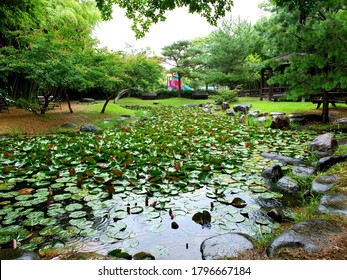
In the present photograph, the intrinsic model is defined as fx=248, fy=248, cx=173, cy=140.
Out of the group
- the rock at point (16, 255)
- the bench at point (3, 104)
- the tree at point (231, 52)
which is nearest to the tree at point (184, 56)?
the tree at point (231, 52)

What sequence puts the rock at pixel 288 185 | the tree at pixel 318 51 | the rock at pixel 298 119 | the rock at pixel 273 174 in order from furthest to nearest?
the rock at pixel 298 119 < the tree at pixel 318 51 < the rock at pixel 273 174 < the rock at pixel 288 185

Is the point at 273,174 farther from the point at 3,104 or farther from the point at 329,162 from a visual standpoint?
the point at 3,104

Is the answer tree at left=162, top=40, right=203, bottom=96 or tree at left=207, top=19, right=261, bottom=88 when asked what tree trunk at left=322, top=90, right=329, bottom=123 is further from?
tree at left=162, top=40, right=203, bottom=96

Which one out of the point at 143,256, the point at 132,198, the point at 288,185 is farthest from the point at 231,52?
→ the point at 143,256

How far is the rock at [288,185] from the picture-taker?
311 centimetres

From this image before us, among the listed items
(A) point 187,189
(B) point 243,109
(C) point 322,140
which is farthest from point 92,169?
(B) point 243,109

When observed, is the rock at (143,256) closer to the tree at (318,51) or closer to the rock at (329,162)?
the rock at (329,162)

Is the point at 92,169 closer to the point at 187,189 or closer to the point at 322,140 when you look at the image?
the point at 187,189

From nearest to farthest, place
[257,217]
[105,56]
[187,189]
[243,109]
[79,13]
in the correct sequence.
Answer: [257,217] → [187,189] → [105,56] → [243,109] → [79,13]

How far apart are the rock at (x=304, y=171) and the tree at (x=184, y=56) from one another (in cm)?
2225

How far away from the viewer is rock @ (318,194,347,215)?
2174 millimetres

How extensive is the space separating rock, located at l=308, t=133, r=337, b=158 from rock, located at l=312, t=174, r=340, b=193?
146 centimetres

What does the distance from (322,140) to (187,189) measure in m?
3.14

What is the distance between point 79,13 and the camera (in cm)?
1655
